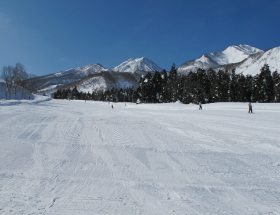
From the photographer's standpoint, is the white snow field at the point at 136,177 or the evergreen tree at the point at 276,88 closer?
the white snow field at the point at 136,177

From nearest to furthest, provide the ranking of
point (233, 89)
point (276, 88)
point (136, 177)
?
point (136, 177) → point (276, 88) → point (233, 89)

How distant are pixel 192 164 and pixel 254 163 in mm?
1748

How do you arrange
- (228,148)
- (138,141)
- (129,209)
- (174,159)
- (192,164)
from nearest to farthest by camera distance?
(129,209)
(192,164)
(174,159)
(228,148)
(138,141)

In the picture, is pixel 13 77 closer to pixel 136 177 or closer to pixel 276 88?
pixel 136 177

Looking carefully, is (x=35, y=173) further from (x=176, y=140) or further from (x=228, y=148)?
(x=228, y=148)

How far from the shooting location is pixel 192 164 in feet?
12.3

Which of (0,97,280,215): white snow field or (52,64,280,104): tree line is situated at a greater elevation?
(52,64,280,104): tree line

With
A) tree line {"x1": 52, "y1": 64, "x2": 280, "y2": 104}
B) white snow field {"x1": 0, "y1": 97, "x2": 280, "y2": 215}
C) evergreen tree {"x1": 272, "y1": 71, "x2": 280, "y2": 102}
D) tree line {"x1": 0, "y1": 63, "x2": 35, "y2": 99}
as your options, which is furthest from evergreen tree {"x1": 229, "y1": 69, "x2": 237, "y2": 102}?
tree line {"x1": 0, "y1": 63, "x2": 35, "y2": 99}

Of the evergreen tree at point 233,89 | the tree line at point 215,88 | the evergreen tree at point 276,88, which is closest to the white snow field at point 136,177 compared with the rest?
the tree line at point 215,88

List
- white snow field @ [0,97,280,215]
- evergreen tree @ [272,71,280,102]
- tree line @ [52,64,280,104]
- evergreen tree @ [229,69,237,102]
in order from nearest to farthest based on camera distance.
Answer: white snow field @ [0,97,280,215]
evergreen tree @ [272,71,280,102]
tree line @ [52,64,280,104]
evergreen tree @ [229,69,237,102]

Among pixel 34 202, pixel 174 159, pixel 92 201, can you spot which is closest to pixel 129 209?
pixel 92 201

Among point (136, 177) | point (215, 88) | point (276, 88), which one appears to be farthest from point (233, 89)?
point (136, 177)

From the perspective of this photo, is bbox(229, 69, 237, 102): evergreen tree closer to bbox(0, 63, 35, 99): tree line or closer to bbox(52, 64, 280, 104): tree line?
bbox(52, 64, 280, 104): tree line

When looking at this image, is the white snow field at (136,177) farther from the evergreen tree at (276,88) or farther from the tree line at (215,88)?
the evergreen tree at (276,88)
